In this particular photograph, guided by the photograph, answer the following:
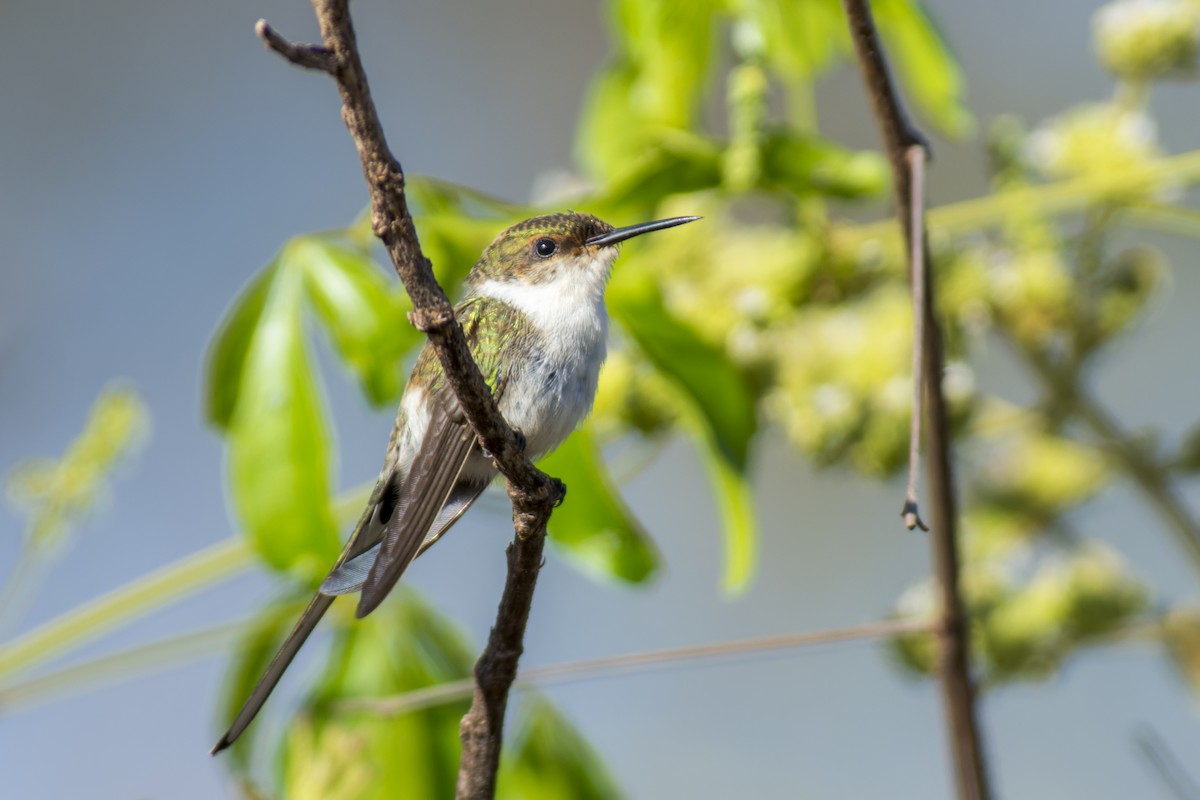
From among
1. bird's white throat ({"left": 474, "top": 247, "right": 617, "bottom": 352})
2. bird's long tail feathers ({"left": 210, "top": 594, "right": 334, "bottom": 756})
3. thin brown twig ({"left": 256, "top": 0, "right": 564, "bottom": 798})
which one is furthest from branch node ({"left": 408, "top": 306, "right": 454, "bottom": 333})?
bird's white throat ({"left": 474, "top": 247, "right": 617, "bottom": 352})

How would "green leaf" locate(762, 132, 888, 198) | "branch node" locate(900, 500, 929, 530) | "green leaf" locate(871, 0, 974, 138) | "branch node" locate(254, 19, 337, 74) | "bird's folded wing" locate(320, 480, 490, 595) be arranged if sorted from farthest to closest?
1. "green leaf" locate(871, 0, 974, 138)
2. "green leaf" locate(762, 132, 888, 198)
3. "bird's folded wing" locate(320, 480, 490, 595)
4. "branch node" locate(900, 500, 929, 530)
5. "branch node" locate(254, 19, 337, 74)

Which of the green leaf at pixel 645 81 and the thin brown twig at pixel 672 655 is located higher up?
the green leaf at pixel 645 81

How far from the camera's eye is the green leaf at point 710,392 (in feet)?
4.09

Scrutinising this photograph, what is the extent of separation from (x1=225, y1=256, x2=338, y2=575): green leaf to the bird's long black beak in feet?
1.13

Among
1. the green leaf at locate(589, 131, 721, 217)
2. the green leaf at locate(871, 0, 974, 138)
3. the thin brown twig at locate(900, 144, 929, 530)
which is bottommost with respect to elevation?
the thin brown twig at locate(900, 144, 929, 530)

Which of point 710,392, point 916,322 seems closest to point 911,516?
point 916,322

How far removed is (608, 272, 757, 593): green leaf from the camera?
1248 millimetres

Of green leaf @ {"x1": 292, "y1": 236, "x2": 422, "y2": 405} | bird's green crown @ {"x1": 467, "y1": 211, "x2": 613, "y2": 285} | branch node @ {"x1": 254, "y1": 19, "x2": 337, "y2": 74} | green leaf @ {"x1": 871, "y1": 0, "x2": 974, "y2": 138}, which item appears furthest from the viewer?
green leaf @ {"x1": 871, "y1": 0, "x2": 974, "y2": 138}

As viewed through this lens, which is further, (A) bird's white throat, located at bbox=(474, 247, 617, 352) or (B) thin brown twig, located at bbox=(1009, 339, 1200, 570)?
(B) thin brown twig, located at bbox=(1009, 339, 1200, 570)

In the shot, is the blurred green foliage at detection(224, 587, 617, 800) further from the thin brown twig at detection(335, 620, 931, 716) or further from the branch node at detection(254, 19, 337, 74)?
the branch node at detection(254, 19, 337, 74)

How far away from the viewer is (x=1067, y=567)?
1.38 m

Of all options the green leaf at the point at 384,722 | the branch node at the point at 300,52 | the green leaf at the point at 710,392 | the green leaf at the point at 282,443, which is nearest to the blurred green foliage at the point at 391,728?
the green leaf at the point at 384,722

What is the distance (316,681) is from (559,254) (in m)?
0.59

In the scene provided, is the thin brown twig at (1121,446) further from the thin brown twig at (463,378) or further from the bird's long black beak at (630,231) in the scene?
the thin brown twig at (463,378)
